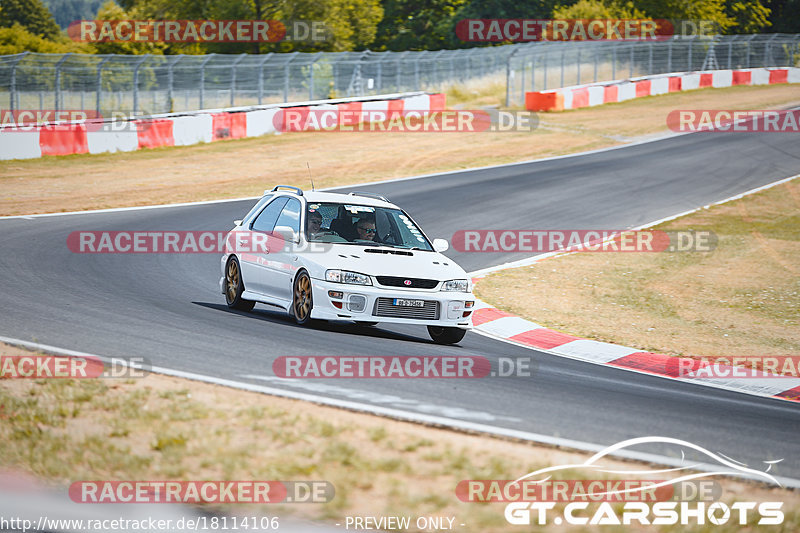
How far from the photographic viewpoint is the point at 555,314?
13.5 metres

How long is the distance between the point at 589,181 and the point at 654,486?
67.7 ft

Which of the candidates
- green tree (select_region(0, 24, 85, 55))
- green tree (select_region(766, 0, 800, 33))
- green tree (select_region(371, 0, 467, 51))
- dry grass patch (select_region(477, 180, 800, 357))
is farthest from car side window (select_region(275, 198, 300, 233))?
green tree (select_region(766, 0, 800, 33))

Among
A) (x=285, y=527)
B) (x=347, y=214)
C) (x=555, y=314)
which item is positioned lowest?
(x=555, y=314)

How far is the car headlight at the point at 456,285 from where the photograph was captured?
35.0 feet

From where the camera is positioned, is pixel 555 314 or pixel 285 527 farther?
pixel 555 314

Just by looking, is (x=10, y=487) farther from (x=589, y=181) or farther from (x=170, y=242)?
(x=589, y=181)

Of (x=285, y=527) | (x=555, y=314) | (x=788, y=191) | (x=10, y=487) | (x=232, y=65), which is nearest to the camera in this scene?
(x=285, y=527)

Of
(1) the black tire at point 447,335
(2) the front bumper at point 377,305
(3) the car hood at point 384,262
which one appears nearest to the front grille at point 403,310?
(2) the front bumper at point 377,305

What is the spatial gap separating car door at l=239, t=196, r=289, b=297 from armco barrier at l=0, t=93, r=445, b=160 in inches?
646

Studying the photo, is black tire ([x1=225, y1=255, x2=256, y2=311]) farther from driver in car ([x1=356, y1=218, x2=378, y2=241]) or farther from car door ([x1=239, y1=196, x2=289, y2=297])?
driver in car ([x1=356, y1=218, x2=378, y2=241])

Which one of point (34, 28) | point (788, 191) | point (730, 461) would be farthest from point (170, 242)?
point (34, 28)

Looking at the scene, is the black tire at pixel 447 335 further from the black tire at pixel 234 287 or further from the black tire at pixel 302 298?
the black tire at pixel 234 287

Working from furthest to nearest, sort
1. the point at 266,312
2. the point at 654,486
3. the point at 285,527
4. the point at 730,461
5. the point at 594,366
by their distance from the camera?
the point at 266,312 → the point at 594,366 → the point at 730,461 → the point at 654,486 → the point at 285,527

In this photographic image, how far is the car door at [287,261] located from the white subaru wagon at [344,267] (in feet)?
0.04
